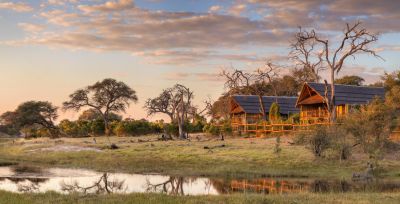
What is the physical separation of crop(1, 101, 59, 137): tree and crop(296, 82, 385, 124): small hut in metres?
37.3

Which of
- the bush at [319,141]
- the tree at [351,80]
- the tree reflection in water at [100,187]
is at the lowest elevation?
the tree reflection in water at [100,187]

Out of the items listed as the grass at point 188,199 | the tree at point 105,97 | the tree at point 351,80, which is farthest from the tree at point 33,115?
the grass at point 188,199

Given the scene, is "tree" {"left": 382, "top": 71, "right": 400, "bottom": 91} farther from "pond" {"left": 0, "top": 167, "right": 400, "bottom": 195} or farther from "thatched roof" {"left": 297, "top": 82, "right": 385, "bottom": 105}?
"pond" {"left": 0, "top": 167, "right": 400, "bottom": 195}

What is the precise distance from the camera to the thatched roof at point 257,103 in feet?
189

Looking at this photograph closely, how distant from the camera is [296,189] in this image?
63.9ft

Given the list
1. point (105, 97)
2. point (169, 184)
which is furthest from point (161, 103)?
point (169, 184)

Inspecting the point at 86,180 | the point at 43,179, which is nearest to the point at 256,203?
the point at 86,180

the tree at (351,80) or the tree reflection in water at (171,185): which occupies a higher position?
the tree at (351,80)

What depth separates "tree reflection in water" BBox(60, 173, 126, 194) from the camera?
18841 millimetres

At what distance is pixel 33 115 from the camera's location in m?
71.9

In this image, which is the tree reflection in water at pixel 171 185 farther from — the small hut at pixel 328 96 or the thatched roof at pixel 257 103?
the thatched roof at pixel 257 103

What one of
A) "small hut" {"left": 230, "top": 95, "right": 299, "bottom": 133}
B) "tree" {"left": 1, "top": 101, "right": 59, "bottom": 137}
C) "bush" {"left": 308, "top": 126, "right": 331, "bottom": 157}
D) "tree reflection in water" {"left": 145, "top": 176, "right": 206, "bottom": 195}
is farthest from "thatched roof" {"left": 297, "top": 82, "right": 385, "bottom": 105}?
"tree" {"left": 1, "top": 101, "right": 59, "bottom": 137}

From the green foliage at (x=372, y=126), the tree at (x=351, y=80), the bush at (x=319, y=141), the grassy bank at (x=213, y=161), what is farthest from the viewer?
the tree at (x=351, y=80)

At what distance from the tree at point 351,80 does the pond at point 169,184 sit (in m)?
62.0
